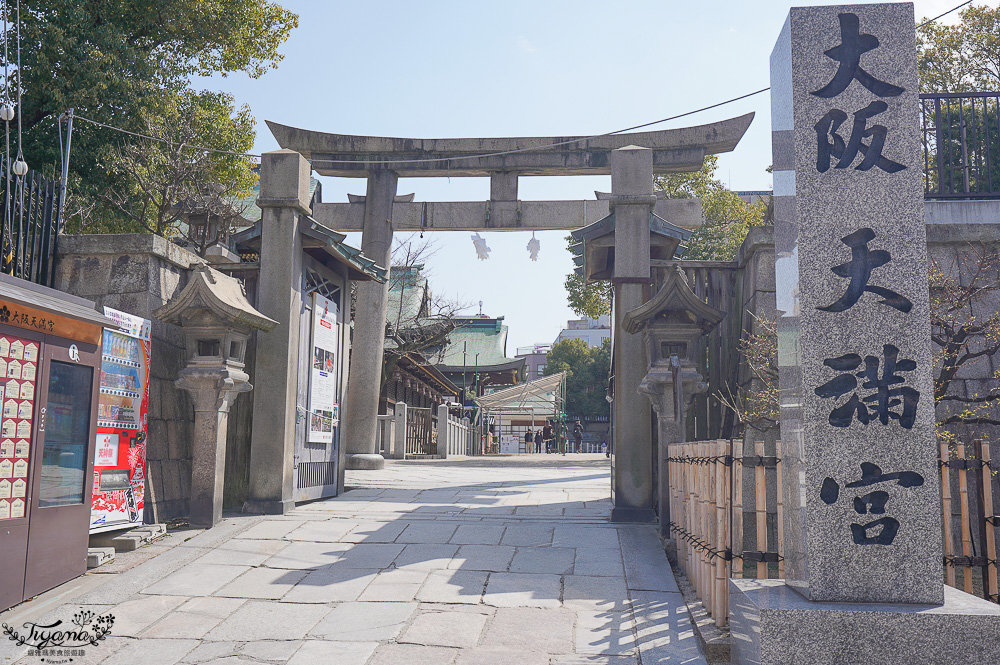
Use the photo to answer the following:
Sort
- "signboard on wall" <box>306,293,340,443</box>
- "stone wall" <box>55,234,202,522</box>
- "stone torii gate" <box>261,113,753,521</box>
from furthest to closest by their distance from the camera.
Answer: "stone torii gate" <box>261,113,753,521</box>
"signboard on wall" <box>306,293,340,443</box>
"stone wall" <box>55,234,202,522</box>

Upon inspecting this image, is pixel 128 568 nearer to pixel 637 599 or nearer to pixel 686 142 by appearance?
pixel 637 599

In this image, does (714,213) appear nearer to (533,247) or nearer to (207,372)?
(533,247)

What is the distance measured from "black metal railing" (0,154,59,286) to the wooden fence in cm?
644

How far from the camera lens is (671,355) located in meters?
8.43

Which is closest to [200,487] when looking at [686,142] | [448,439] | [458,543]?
[458,543]

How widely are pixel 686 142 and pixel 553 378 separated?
13.1 metres

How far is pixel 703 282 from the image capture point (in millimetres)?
9719

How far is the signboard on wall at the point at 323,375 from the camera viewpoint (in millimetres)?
9930

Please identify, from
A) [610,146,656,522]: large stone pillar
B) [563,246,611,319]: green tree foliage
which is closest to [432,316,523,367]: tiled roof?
[563,246,611,319]: green tree foliage

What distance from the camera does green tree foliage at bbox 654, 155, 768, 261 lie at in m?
22.5

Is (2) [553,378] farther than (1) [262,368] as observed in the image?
Yes

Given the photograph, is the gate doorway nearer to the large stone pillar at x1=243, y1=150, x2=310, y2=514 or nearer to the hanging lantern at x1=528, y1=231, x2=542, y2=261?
the hanging lantern at x1=528, y1=231, x2=542, y2=261

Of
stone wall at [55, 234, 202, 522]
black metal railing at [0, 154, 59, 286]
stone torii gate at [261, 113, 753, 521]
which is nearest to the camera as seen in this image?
black metal railing at [0, 154, 59, 286]

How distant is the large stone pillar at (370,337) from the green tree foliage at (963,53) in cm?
1239
